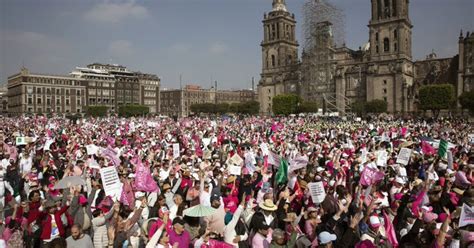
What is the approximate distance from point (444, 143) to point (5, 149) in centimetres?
1629

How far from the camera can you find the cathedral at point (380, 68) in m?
82.2

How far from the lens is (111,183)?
8.53m

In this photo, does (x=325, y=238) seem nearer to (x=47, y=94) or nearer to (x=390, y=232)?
(x=390, y=232)

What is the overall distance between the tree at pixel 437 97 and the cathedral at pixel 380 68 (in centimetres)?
768

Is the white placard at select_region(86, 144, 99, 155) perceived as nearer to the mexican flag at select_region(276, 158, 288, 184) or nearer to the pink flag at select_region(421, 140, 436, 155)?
the mexican flag at select_region(276, 158, 288, 184)

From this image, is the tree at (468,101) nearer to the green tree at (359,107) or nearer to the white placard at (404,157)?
the green tree at (359,107)

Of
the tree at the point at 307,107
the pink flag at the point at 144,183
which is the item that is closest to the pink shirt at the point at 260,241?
the pink flag at the point at 144,183

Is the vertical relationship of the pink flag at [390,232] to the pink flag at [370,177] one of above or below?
below

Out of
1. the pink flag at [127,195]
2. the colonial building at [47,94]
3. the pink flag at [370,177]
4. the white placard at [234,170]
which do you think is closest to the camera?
the pink flag at [127,195]

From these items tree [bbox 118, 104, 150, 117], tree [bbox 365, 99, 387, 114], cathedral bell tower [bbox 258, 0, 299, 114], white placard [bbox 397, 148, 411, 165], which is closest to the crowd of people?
white placard [bbox 397, 148, 411, 165]

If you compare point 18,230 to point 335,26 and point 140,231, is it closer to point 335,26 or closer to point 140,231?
point 140,231

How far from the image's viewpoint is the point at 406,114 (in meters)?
79.4

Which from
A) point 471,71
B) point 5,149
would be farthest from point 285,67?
point 5,149

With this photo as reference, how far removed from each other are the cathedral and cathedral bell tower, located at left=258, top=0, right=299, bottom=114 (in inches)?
204
